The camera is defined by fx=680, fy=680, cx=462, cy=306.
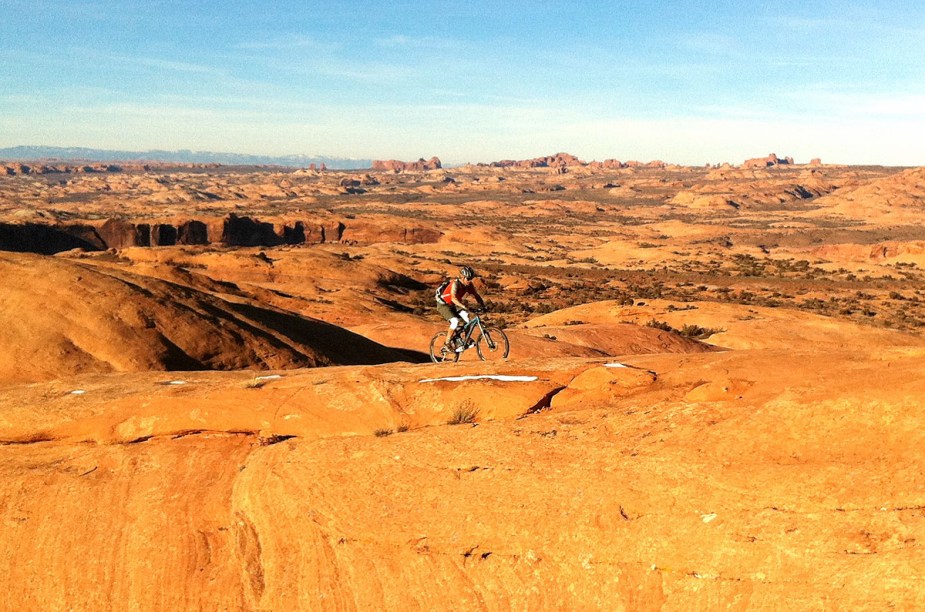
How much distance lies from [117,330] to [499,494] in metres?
14.2

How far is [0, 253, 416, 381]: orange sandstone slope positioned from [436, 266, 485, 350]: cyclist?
683cm

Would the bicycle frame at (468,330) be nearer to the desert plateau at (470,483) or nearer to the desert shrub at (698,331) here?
the desert plateau at (470,483)

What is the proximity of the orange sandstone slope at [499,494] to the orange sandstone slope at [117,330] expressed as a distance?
706 cm

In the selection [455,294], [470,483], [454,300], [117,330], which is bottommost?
[117,330]

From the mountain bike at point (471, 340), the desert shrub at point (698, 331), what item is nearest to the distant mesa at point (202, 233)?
the desert shrub at point (698, 331)

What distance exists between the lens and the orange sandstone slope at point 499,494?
6.24 metres

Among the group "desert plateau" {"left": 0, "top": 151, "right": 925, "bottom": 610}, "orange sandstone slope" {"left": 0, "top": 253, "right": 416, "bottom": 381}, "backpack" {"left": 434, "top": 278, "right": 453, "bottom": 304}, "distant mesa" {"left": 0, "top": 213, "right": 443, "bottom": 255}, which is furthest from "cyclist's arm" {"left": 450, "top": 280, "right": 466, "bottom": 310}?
"distant mesa" {"left": 0, "top": 213, "right": 443, "bottom": 255}

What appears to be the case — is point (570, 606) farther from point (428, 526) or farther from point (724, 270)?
point (724, 270)

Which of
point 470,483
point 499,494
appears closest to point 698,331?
point 470,483

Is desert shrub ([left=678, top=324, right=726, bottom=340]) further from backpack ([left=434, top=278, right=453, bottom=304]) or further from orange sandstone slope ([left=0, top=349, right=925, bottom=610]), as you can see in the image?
orange sandstone slope ([left=0, top=349, right=925, bottom=610])

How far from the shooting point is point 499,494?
745cm

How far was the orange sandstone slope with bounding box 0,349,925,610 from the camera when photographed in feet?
20.5

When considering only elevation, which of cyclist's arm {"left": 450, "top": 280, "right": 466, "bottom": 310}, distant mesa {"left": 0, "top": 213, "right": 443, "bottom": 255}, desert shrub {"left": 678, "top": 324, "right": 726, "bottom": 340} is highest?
cyclist's arm {"left": 450, "top": 280, "right": 466, "bottom": 310}

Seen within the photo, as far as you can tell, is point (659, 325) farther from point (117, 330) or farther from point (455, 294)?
point (117, 330)
